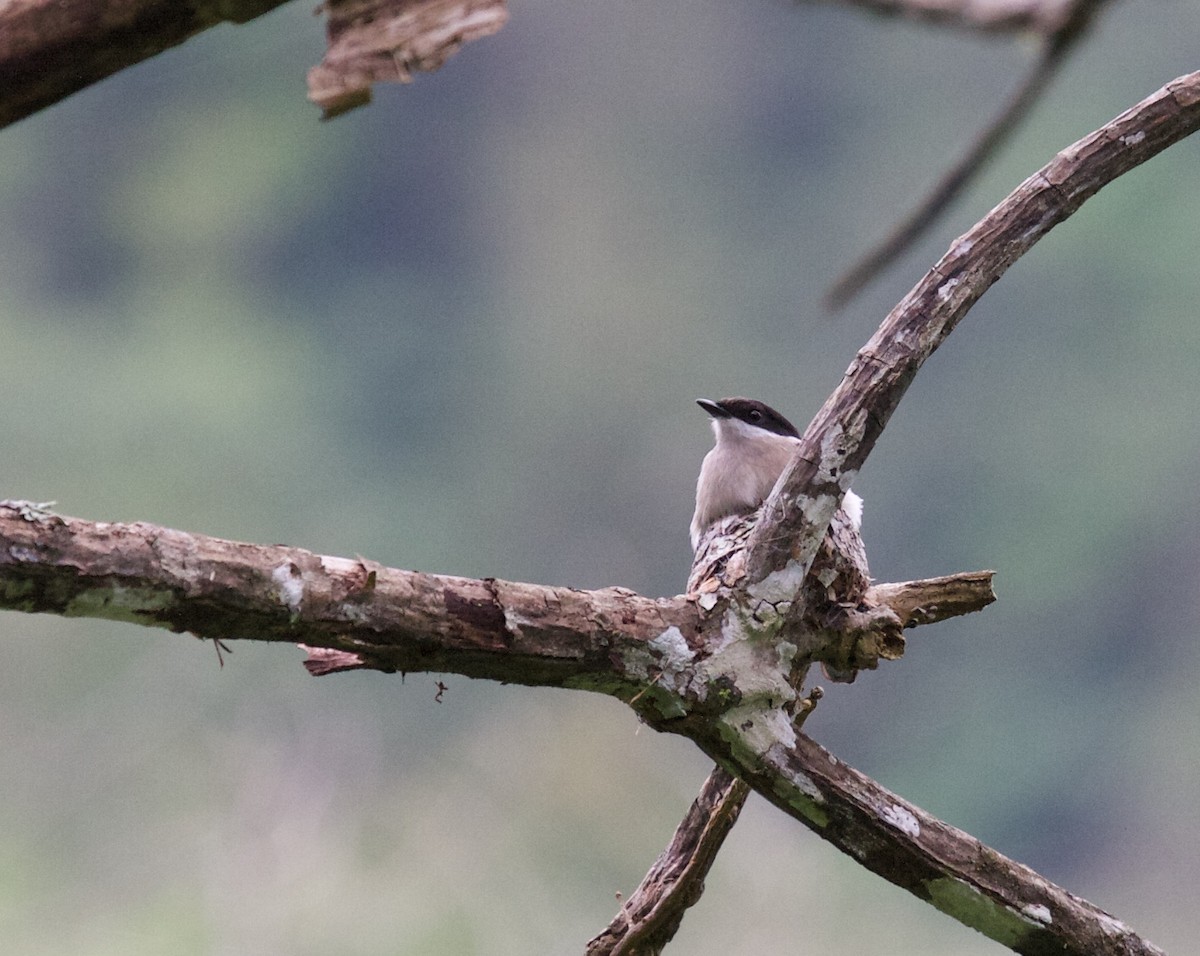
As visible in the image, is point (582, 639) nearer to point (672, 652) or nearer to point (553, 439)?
point (672, 652)

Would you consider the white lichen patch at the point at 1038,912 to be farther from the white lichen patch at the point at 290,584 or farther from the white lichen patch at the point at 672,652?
the white lichen patch at the point at 290,584

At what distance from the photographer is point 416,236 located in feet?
36.6

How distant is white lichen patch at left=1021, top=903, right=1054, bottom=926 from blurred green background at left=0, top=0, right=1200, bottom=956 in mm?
3963

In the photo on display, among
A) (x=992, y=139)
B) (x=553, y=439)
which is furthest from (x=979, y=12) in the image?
(x=553, y=439)

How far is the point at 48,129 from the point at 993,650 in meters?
8.33

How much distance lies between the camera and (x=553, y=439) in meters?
10.1

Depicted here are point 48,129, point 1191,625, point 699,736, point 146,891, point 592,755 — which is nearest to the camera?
Result: point 699,736

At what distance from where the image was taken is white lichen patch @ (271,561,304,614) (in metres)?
1.95

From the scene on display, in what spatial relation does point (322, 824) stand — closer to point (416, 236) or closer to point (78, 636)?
point (78, 636)

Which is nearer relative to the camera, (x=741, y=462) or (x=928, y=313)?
(x=928, y=313)

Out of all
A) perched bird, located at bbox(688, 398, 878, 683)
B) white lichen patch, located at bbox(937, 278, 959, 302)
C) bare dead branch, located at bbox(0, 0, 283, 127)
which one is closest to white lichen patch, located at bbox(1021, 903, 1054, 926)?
perched bird, located at bbox(688, 398, 878, 683)

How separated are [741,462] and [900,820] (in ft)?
5.56

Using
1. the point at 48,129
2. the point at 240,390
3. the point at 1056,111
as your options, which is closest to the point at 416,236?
the point at 240,390

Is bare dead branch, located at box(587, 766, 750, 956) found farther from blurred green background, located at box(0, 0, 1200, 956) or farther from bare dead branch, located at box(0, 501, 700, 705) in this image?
blurred green background, located at box(0, 0, 1200, 956)
